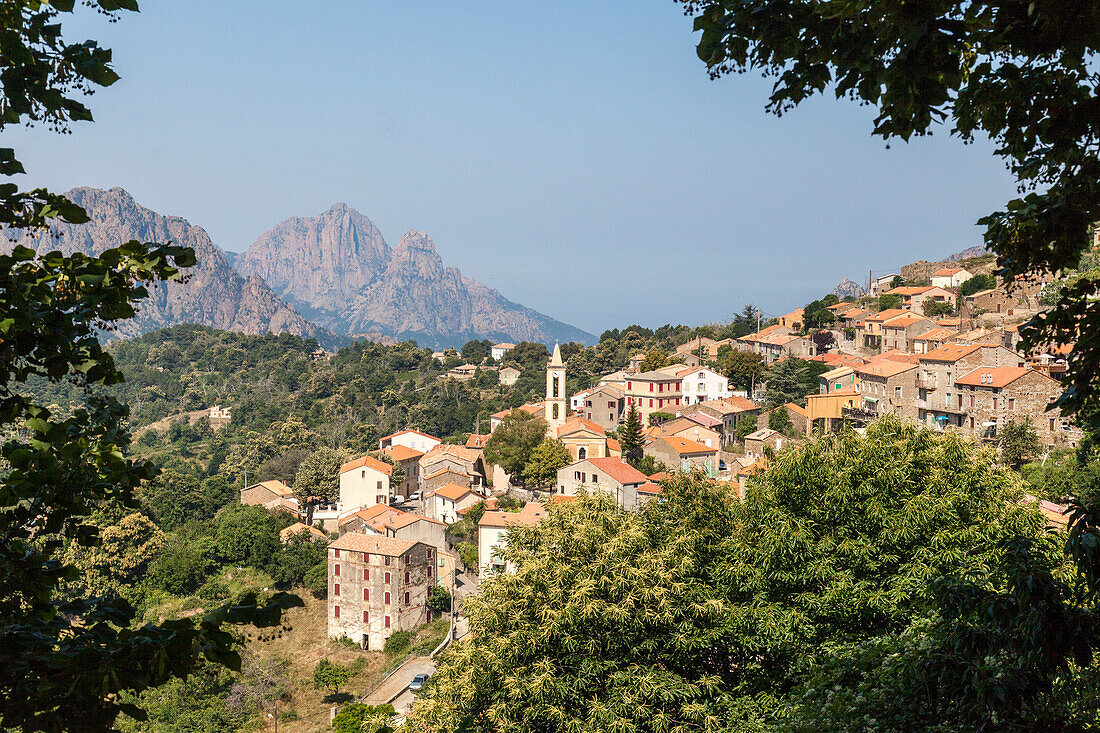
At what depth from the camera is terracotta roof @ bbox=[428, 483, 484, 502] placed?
145 feet

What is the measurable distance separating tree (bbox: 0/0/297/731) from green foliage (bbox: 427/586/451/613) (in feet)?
115

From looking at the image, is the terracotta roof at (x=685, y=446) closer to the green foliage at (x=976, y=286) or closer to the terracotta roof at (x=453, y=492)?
the terracotta roof at (x=453, y=492)

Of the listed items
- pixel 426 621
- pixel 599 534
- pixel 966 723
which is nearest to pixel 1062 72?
pixel 966 723

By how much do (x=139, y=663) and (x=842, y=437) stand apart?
12216mm

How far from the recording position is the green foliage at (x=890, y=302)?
198 ft

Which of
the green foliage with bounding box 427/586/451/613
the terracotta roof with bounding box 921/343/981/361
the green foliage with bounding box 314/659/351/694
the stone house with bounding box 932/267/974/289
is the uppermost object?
the stone house with bounding box 932/267/974/289

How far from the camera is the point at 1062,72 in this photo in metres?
3.50

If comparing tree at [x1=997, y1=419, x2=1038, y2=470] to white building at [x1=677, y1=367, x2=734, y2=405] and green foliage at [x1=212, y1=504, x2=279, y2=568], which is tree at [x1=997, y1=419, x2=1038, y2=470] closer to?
white building at [x1=677, y1=367, x2=734, y2=405]

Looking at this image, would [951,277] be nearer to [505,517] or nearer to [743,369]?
[743,369]

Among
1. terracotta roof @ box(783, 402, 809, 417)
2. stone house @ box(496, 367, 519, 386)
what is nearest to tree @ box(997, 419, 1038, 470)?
terracotta roof @ box(783, 402, 809, 417)

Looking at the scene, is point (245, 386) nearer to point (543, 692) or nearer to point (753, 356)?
point (753, 356)

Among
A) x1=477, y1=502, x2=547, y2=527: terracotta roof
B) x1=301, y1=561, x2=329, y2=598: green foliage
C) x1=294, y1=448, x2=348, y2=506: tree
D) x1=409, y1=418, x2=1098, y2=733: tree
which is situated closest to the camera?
x1=409, y1=418, x2=1098, y2=733: tree

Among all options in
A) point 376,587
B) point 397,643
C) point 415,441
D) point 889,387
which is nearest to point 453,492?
point 376,587

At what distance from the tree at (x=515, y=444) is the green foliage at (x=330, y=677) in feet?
53.1
